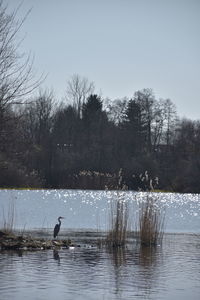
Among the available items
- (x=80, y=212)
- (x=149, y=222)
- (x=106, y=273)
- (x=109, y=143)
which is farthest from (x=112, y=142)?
(x=106, y=273)

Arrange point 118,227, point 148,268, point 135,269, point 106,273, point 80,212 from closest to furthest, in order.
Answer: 1. point 106,273
2. point 135,269
3. point 148,268
4. point 118,227
5. point 80,212

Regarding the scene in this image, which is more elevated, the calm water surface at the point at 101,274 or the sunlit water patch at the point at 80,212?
the sunlit water patch at the point at 80,212

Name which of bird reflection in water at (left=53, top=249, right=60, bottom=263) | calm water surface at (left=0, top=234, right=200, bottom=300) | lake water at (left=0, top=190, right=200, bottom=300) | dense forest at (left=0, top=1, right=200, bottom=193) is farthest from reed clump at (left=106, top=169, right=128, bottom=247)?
dense forest at (left=0, top=1, right=200, bottom=193)

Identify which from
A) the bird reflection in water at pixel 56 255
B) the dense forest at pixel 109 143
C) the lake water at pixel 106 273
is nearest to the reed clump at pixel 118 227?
the lake water at pixel 106 273

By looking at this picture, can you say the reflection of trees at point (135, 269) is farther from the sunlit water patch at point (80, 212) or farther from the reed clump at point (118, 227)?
the sunlit water patch at point (80, 212)

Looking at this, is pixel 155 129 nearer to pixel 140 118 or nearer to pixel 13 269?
pixel 140 118

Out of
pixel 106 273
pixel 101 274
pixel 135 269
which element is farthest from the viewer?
pixel 135 269

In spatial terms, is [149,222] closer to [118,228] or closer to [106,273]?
[118,228]

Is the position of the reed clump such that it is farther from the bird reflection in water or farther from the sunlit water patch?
the bird reflection in water

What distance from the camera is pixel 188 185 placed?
56.8 meters

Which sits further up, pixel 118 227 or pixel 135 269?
pixel 118 227

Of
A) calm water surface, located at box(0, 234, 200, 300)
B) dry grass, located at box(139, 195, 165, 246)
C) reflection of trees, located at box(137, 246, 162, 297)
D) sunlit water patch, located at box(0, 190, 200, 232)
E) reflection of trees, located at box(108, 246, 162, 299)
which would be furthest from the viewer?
sunlit water patch, located at box(0, 190, 200, 232)

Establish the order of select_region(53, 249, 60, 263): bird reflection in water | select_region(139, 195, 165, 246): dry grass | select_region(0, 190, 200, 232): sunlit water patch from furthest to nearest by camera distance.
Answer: select_region(0, 190, 200, 232): sunlit water patch
select_region(139, 195, 165, 246): dry grass
select_region(53, 249, 60, 263): bird reflection in water

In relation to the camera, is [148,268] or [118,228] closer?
[148,268]
